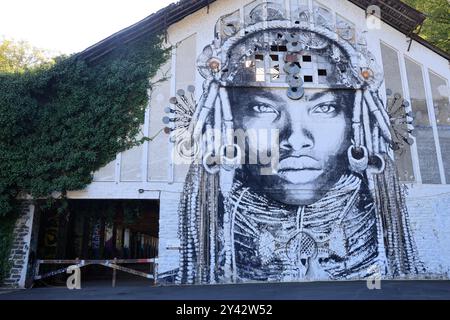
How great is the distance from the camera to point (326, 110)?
1443 cm

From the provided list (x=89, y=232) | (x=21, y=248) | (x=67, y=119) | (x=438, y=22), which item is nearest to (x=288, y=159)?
(x=67, y=119)

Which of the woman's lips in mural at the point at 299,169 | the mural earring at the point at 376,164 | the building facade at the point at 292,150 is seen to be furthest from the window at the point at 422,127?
the woman's lips in mural at the point at 299,169

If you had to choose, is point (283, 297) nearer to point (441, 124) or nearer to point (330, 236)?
point (330, 236)

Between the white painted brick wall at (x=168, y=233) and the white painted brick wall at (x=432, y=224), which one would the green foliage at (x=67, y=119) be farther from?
the white painted brick wall at (x=432, y=224)

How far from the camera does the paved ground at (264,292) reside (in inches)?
371

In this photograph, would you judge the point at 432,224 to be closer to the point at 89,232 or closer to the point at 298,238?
the point at 298,238

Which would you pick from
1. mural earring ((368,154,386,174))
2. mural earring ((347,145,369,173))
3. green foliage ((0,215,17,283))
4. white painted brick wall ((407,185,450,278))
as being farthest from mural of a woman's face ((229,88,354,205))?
green foliage ((0,215,17,283))

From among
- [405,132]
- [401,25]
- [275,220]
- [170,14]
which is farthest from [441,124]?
[170,14]

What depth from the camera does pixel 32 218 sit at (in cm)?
1304

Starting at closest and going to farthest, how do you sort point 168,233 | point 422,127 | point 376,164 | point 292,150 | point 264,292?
point 264,292
point 168,233
point 292,150
point 376,164
point 422,127

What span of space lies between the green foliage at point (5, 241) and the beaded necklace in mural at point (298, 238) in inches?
259

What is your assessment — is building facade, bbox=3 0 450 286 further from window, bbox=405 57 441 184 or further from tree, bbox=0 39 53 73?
tree, bbox=0 39 53 73

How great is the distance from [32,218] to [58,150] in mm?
2278

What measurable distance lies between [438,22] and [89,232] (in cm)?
1887
